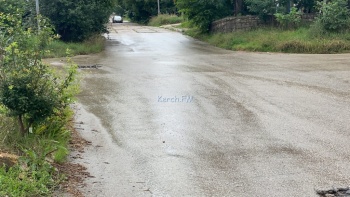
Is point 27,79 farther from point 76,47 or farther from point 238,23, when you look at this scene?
point 238,23

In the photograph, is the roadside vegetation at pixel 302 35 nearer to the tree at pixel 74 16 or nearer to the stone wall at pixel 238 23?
the stone wall at pixel 238 23

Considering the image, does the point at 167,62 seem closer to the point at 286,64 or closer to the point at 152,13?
the point at 286,64

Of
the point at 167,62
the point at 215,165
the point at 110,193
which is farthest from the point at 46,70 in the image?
the point at 167,62

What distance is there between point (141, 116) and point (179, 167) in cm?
310

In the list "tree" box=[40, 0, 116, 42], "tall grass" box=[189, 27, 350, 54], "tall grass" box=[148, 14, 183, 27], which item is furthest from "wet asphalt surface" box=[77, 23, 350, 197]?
"tall grass" box=[148, 14, 183, 27]

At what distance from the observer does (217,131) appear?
26.7 feet

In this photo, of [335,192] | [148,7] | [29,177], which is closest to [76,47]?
[29,177]

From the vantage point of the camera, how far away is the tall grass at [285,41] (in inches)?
837

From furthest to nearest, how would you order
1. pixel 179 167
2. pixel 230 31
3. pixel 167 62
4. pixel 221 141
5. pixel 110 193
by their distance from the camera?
pixel 230 31 → pixel 167 62 → pixel 221 141 → pixel 179 167 → pixel 110 193

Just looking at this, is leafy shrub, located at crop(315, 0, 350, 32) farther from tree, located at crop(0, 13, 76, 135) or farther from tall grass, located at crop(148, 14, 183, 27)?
tall grass, located at crop(148, 14, 183, 27)

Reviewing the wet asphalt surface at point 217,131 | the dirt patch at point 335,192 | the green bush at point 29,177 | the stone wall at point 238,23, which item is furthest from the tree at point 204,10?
the dirt patch at point 335,192

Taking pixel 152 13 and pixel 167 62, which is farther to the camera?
pixel 152 13

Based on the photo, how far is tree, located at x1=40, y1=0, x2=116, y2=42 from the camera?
23.5 m

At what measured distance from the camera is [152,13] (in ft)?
223
